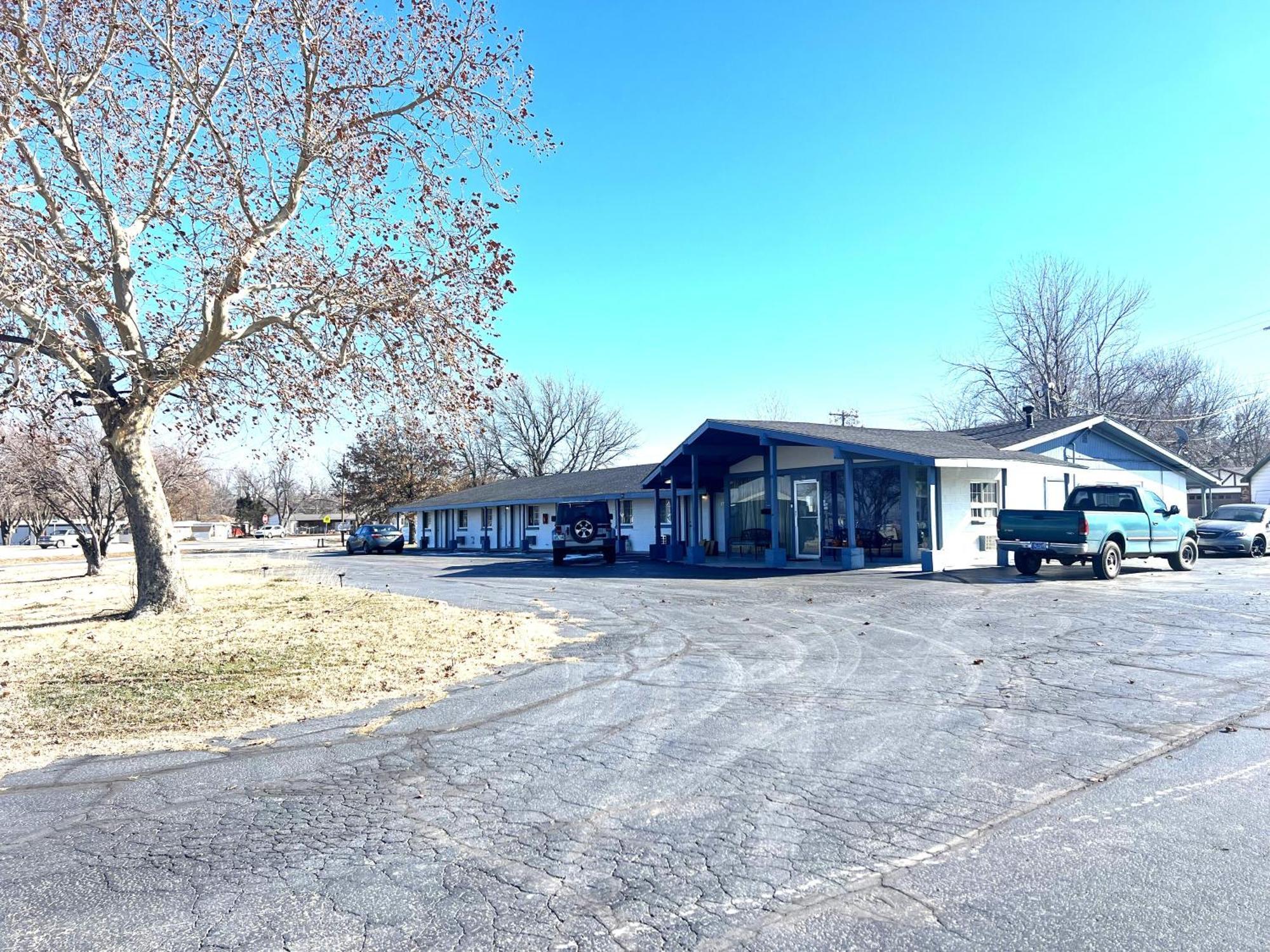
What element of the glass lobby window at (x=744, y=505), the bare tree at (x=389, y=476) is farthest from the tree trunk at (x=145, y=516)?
the bare tree at (x=389, y=476)

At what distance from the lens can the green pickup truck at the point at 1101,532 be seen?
17.3m

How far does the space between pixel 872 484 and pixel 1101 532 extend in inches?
268

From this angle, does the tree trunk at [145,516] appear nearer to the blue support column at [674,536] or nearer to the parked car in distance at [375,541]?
the blue support column at [674,536]

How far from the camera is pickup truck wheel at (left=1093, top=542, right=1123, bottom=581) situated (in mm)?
17391

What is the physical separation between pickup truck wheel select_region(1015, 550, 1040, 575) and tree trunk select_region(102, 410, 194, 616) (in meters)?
16.8

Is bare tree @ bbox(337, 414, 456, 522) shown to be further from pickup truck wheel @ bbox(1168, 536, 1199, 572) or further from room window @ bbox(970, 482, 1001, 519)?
pickup truck wheel @ bbox(1168, 536, 1199, 572)

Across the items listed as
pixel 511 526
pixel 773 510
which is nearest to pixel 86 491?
pixel 511 526

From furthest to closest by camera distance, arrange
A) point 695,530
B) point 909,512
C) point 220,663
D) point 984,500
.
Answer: point 695,530 < point 984,500 < point 909,512 < point 220,663

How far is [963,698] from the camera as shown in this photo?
6957mm

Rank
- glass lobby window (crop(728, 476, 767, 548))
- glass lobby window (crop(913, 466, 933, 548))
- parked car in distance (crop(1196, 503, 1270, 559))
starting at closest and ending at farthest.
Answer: glass lobby window (crop(913, 466, 933, 548))
parked car in distance (crop(1196, 503, 1270, 559))
glass lobby window (crop(728, 476, 767, 548))

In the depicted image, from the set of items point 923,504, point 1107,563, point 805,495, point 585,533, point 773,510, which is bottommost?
point 1107,563

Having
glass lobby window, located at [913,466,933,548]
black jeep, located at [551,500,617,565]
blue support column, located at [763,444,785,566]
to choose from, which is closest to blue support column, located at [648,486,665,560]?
black jeep, located at [551,500,617,565]

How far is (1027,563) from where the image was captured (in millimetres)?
18562

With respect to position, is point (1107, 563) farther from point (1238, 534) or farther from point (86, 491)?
point (86, 491)
